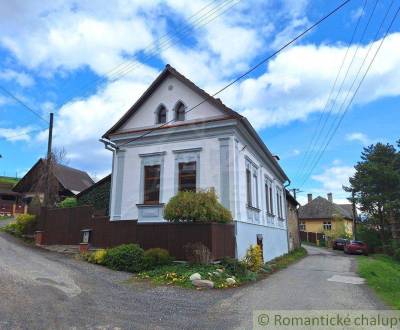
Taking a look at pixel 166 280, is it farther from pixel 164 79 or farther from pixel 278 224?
pixel 278 224

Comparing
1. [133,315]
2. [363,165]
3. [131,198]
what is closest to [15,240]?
[131,198]

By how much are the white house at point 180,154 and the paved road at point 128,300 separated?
16.3ft

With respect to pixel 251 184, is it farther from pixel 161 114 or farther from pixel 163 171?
pixel 161 114

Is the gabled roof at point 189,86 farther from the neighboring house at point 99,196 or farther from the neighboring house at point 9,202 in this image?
the neighboring house at point 9,202

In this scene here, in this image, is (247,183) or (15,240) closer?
(247,183)

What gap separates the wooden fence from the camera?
47.9 ft

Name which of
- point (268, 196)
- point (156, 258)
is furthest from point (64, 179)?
point (156, 258)

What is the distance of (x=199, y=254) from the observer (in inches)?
538

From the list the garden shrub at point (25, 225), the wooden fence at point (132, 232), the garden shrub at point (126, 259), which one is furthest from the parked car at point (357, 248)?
the garden shrub at point (126, 259)

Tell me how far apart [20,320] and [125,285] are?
461cm

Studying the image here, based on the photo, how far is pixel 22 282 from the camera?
9867mm

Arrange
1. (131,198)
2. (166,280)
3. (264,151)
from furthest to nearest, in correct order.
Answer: (264,151)
(131,198)
(166,280)

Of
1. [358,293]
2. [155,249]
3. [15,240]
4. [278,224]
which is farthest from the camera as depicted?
[278,224]

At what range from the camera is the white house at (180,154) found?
17359 millimetres
